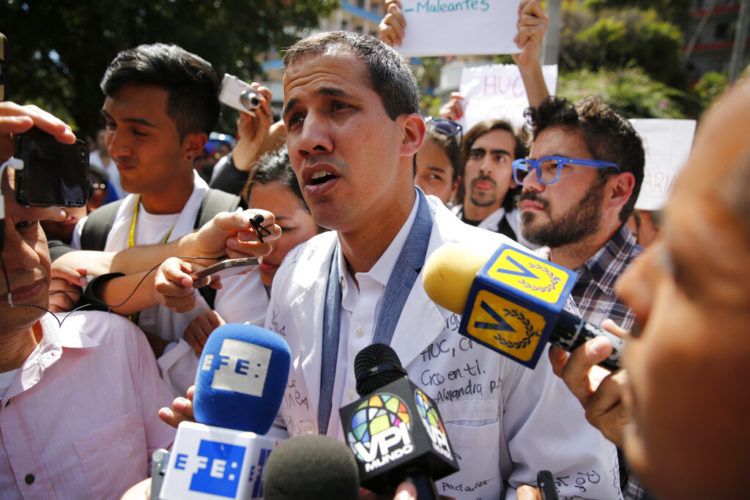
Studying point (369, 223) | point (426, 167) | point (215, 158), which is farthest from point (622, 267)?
point (215, 158)

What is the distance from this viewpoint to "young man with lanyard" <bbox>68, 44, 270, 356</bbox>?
2.77 m

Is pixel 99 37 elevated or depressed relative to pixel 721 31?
depressed

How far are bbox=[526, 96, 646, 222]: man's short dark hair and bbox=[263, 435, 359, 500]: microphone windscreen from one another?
2512 millimetres

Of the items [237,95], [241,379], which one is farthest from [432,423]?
[237,95]

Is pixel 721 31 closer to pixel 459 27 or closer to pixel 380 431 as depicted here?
pixel 459 27

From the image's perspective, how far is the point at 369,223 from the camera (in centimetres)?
197

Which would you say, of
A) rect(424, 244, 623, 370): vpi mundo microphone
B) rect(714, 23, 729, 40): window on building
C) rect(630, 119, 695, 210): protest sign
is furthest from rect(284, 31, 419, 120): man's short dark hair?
rect(714, 23, 729, 40): window on building

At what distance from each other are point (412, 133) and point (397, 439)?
1318 millimetres

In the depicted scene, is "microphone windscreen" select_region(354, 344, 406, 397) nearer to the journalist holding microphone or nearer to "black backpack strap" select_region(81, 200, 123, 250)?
the journalist holding microphone

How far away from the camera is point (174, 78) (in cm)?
289

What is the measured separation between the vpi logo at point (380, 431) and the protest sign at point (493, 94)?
3.65 meters

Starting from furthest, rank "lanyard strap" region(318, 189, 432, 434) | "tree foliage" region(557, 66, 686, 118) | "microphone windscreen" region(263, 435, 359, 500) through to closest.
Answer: "tree foliage" region(557, 66, 686, 118) → "lanyard strap" region(318, 189, 432, 434) → "microphone windscreen" region(263, 435, 359, 500)

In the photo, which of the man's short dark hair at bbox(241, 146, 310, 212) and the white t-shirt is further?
the man's short dark hair at bbox(241, 146, 310, 212)

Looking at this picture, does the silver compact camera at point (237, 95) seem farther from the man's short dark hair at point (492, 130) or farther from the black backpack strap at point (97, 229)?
the man's short dark hair at point (492, 130)
